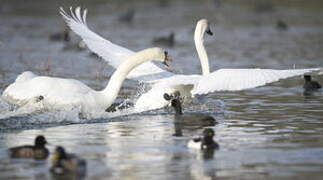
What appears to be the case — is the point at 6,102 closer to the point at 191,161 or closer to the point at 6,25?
the point at 191,161

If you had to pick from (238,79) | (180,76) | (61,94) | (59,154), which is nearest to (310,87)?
(180,76)

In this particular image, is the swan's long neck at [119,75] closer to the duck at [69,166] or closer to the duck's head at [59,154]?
the duck's head at [59,154]

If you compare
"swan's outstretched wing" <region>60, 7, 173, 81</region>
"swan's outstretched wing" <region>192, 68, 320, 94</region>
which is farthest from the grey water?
"swan's outstretched wing" <region>60, 7, 173, 81</region>

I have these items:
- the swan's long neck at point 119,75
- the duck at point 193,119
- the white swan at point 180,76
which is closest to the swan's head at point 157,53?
the swan's long neck at point 119,75

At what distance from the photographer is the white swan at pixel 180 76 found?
11750mm

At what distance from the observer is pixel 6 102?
13.1 meters

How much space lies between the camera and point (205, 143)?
9867 millimetres

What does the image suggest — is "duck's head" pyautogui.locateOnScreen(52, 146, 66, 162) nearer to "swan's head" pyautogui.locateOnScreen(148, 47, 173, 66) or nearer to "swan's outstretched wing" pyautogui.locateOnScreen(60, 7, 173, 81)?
"swan's head" pyautogui.locateOnScreen(148, 47, 173, 66)

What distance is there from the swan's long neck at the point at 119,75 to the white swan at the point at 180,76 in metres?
0.64

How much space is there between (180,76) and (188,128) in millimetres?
1445

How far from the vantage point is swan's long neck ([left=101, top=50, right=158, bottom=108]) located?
1240 centimetres

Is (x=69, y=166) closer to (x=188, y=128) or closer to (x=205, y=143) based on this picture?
(x=205, y=143)

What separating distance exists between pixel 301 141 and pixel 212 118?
6.05 ft

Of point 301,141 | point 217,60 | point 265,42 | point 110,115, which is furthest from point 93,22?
point 301,141
